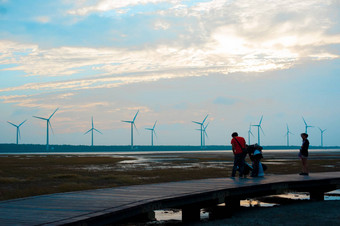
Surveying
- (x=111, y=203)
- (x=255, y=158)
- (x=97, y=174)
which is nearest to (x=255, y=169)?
(x=255, y=158)

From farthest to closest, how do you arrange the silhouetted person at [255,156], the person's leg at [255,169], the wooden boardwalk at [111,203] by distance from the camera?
1. the person's leg at [255,169]
2. the silhouetted person at [255,156]
3. the wooden boardwalk at [111,203]

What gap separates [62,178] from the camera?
25.5m

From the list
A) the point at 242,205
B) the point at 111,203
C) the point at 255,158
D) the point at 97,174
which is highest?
Answer: the point at 255,158

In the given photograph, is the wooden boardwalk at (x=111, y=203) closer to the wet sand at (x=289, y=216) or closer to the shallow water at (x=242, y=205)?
the wet sand at (x=289, y=216)

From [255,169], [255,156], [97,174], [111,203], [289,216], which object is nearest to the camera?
[111,203]

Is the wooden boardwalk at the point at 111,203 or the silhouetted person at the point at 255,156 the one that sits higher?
the silhouetted person at the point at 255,156

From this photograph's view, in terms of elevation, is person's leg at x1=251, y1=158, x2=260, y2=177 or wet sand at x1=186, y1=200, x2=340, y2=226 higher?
person's leg at x1=251, y1=158, x2=260, y2=177

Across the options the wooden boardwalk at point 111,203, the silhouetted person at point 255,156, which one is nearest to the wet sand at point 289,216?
the wooden boardwalk at point 111,203

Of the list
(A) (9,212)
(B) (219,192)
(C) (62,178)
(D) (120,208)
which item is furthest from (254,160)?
(C) (62,178)

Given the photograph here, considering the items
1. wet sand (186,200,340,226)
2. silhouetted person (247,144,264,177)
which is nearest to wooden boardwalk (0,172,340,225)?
wet sand (186,200,340,226)

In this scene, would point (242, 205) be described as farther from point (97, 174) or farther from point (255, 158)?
point (97, 174)

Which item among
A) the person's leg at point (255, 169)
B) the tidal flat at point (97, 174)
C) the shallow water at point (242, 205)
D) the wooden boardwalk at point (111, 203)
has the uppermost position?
the person's leg at point (255, 169)

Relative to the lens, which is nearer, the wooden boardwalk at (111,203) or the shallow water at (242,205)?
the wooden boardwalk at (111,203)

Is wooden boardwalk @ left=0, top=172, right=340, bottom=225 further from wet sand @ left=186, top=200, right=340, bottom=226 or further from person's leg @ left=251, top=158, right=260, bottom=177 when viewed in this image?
person's leg @ left=251, top=158, right=260, bottom=177
